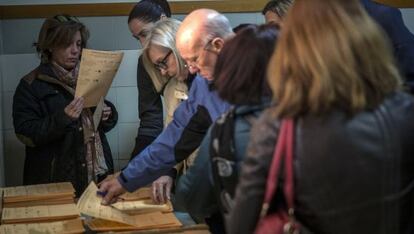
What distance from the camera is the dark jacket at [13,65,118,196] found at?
3.31m

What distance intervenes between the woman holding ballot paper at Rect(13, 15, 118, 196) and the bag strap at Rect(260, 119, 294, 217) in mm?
2067

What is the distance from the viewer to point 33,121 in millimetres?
3361

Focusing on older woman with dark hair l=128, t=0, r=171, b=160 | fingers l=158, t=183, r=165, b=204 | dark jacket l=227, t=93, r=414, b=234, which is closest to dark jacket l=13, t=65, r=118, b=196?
older woman with dark hair l=128, t=0, r=171, b=160

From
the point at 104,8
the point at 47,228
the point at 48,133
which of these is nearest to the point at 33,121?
the point at 48,133

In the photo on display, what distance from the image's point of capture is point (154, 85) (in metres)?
2.91

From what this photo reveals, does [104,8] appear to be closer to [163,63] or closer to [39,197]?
[163,63]

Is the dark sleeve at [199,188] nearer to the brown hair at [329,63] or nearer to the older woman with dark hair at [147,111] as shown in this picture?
the brown hair at [329,63]

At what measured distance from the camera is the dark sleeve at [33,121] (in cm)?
328

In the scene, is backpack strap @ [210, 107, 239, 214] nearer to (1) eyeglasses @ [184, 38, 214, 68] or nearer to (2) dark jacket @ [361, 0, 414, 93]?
(1) eyeglasses @ [184, 38, 214, 68]

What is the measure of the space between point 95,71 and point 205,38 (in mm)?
958

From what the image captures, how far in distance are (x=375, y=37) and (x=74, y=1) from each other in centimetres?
305

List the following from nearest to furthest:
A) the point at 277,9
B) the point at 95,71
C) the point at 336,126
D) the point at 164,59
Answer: the point at 336,126 < the point at 164,59 < the point at 95,71 < the point at 277,9

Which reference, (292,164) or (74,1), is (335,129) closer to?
(292,164)

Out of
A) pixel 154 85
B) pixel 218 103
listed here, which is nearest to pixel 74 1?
pixel 154 85
